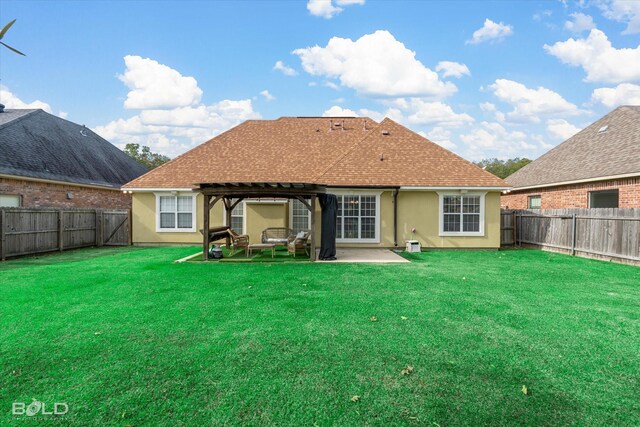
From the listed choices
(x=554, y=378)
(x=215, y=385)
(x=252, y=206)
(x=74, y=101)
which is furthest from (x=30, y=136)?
(x=554, y=378)

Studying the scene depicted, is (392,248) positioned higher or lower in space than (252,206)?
lower

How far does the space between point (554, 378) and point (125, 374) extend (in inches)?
189

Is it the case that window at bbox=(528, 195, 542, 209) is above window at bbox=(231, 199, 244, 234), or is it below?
above

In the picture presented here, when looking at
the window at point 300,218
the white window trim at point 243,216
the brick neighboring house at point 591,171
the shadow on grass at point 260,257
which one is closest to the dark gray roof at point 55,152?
the white window trim at point 243,216

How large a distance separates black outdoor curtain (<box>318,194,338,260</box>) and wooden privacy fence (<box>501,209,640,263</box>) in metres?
9.27

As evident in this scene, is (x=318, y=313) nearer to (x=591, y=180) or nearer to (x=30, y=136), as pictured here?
(x=591, y=180)

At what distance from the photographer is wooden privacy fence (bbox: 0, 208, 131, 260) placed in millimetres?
11906

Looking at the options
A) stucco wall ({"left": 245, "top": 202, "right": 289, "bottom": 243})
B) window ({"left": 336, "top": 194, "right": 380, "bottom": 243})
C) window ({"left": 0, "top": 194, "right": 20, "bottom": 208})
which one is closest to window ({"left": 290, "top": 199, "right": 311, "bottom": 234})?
stucco wall ({"left": 245, "top": 202, "right": 289, "bottom": 243})

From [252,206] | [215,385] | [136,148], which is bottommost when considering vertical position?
[215,385]

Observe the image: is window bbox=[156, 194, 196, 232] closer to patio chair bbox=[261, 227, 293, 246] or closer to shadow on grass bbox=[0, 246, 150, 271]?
shadow on grass bbox=[0, 246, 150, 271]

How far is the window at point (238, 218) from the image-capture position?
52.5ft

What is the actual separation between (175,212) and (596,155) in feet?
66.4

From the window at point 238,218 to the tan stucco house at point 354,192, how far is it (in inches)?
1.8

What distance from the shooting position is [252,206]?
1556 cm
